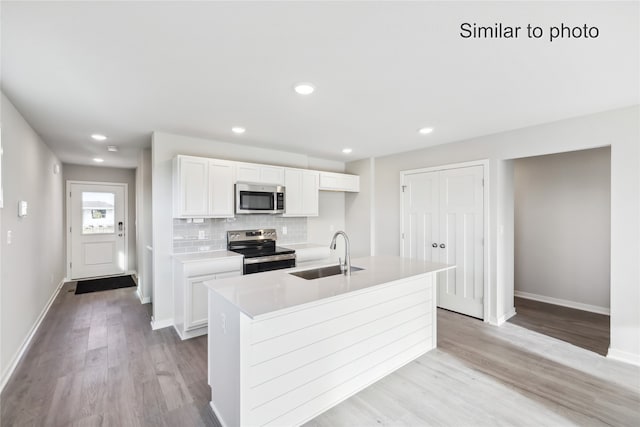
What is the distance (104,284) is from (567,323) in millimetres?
7503

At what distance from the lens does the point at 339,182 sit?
5090 mm

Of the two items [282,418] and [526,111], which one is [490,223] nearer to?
[526,111]

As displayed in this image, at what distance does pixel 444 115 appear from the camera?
2938 mm

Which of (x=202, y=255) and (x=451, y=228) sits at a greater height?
(x=451, y=228)

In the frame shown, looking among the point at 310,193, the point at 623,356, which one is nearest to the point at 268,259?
the point at 310,193

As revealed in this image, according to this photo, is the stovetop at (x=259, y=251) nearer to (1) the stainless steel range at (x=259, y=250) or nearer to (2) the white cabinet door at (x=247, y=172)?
(1) the stainless steel range at (x=259, y=250)

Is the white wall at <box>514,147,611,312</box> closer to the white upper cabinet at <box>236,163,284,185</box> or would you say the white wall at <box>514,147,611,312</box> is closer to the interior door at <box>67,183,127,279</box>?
the white upper cabinet at <box>236,163,284,185</box>

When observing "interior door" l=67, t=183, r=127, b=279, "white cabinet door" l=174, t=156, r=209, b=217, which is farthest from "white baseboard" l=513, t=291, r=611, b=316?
"interior door" l=67, t=183, r=127, b=279

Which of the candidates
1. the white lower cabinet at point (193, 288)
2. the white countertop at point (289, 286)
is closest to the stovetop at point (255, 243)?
the white lower cabinet at point (193, 288)

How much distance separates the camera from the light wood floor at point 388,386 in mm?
1987

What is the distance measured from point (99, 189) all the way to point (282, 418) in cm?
644

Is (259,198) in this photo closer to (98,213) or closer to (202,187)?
(202,187)

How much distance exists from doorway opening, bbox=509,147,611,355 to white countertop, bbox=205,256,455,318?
7.68ft

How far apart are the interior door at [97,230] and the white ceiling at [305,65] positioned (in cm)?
329
